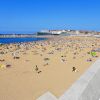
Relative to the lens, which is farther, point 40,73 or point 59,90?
point 40,73

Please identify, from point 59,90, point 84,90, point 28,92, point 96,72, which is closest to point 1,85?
point 28,92

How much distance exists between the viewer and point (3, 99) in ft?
16.4

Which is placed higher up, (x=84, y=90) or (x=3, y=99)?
(x=84, y=90)

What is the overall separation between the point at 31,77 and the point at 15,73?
0.89 meters

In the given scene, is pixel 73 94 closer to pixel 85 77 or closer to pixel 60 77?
pixel 85 77

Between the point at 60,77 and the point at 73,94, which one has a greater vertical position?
the point at 73,94

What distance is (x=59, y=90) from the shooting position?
5.75 m

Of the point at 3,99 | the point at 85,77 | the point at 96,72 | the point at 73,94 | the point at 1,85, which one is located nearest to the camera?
the point at 73,94

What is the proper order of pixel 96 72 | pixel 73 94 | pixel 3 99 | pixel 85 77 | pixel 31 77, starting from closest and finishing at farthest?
1. pixel 73 94
2. pixel 85 77
3. pixel 96 72
4. pixel 3 99
5. pixel 31 77

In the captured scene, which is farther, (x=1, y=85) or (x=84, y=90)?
(x=1, y=85)

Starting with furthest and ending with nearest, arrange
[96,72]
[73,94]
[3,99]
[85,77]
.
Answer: [3,99], [96,72], [85,77], [73,94]

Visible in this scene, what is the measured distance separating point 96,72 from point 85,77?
43 centimetres

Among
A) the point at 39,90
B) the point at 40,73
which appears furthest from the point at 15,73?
the point at 39,90

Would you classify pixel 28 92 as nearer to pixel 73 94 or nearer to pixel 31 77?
pixel 31 77
